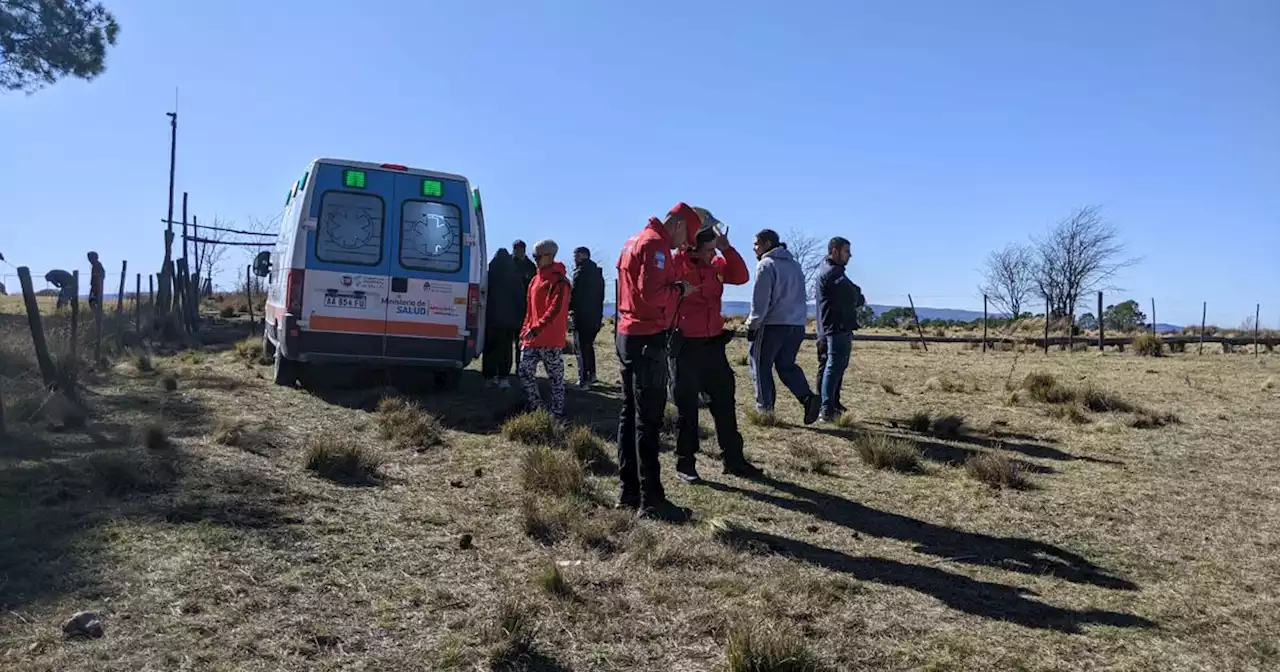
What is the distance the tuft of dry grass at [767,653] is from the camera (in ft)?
10.1

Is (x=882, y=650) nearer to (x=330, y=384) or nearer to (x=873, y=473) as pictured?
(x=873, y=473)

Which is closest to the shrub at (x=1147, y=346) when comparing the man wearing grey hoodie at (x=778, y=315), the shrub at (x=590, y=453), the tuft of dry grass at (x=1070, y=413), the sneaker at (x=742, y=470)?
the tuft of dry grass at (x=1070, y=413)

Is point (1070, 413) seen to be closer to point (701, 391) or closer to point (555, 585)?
point (701, 391)

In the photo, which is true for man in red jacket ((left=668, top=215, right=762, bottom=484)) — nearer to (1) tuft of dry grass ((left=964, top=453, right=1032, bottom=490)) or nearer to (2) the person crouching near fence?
(1) tuft of dry grass ((left=964, top=453, right=1032, bottom=490))

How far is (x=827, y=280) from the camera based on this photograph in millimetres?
8875

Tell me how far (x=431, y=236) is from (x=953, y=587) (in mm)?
6703

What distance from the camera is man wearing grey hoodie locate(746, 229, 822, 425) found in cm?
794

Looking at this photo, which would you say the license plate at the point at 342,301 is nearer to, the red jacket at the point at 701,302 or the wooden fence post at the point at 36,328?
the wooden fence post at the point at 36,328

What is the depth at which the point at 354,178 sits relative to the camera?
9211 mm

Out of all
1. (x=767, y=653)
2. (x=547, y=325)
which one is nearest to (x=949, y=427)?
(x=547, y=325)

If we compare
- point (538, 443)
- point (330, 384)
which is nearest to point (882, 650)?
point (538, 443)

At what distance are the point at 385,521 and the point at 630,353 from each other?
160 centimetres

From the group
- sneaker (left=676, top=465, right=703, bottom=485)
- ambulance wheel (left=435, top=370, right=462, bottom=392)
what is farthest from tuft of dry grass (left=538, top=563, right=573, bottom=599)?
ambulance wheel (left=435, top=370, right=462, bottom=392)

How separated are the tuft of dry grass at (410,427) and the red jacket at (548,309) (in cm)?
112
